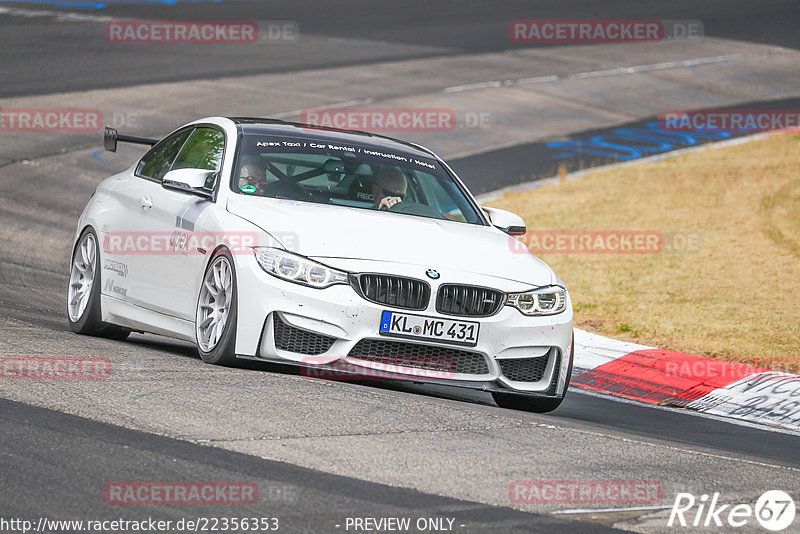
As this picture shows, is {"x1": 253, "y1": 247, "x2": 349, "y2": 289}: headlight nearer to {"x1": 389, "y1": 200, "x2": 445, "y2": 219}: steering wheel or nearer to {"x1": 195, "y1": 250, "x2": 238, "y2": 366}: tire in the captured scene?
{"x1": 195, "y1": 250, "x2": 238, "y2": 366}: tire

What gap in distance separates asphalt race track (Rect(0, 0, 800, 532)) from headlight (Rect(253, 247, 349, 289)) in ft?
1.87

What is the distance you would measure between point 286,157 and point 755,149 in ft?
55.3

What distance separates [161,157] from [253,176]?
1.40 meters

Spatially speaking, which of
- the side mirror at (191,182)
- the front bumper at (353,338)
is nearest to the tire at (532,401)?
the front bumper at (353,338)

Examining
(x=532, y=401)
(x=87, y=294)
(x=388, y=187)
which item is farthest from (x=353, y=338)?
(x=87, y=294)

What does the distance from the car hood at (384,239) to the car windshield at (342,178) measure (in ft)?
0.74

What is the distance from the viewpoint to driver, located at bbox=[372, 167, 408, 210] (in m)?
8.42

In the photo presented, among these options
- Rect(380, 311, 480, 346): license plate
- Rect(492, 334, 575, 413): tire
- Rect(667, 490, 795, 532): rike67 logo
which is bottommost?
Rect(492, 334, 575, 413): tire

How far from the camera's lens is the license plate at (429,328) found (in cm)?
717

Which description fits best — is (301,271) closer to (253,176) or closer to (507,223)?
(253,176)

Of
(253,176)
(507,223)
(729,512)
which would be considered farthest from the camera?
(507,223)

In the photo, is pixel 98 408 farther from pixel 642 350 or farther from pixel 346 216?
pixel 642 350

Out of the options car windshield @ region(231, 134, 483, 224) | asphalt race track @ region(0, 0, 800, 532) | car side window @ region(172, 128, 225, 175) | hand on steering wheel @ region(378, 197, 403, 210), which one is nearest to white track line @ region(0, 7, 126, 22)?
asphalt race track @ region(0, 0, 800, 532)

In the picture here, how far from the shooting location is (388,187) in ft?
27.9
